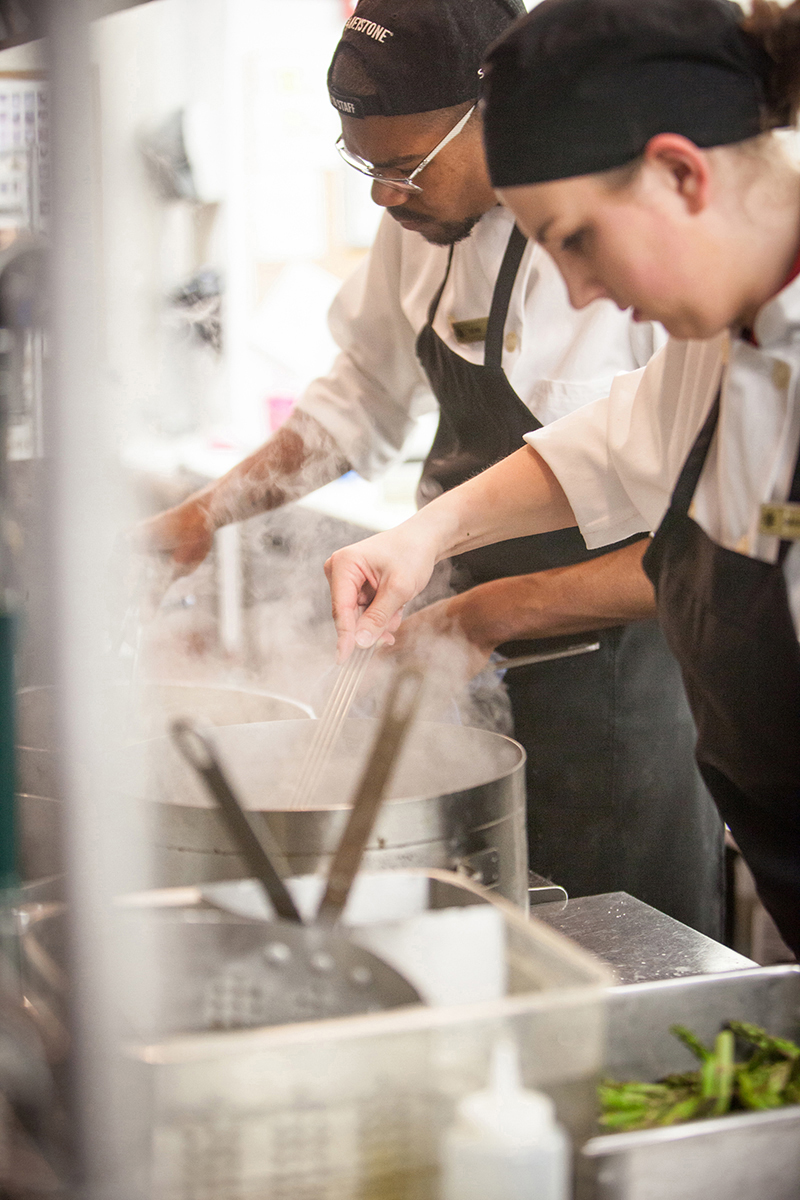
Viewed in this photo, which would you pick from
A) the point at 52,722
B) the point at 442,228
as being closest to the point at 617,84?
the point at 52,722

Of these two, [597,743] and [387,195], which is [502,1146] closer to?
[597,743]

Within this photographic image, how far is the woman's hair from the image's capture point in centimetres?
89

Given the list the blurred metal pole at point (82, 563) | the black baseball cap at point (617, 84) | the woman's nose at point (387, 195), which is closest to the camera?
the blurred metal pole at point (82, 563)

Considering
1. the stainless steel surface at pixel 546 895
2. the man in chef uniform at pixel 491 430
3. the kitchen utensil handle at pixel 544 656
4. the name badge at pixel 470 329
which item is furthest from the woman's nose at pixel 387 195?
the stainless steel surface at pixel 546 895

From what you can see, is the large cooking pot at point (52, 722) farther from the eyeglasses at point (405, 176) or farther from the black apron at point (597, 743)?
the eyeglasses at point (405, 176)

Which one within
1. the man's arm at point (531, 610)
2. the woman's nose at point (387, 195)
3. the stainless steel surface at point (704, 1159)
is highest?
the woman's nose at point (387, 195)

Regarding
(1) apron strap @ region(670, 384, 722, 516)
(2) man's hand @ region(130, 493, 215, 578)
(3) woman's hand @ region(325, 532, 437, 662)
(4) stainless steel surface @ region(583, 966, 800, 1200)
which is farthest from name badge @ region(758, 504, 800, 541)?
(2) man's hand @ region(130, 493, 215, 578)

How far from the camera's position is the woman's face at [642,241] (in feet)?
2.92

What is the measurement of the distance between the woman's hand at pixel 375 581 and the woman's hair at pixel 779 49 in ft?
2.17

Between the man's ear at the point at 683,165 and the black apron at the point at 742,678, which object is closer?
the man's ear at the point at 683,165

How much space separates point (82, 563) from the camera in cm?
60

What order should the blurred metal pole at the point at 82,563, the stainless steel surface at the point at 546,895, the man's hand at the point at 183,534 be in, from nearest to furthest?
1. the blurred metal pole at the point at 82,563
2. the stainless steel surface at the point at 546,895
3. the man's hand at the point at 183,534

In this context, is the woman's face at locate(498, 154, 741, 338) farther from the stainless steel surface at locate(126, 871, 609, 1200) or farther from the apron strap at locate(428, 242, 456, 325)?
the apron strap at locate(428, 242, 456, 325)

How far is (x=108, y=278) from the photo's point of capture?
0.60m
